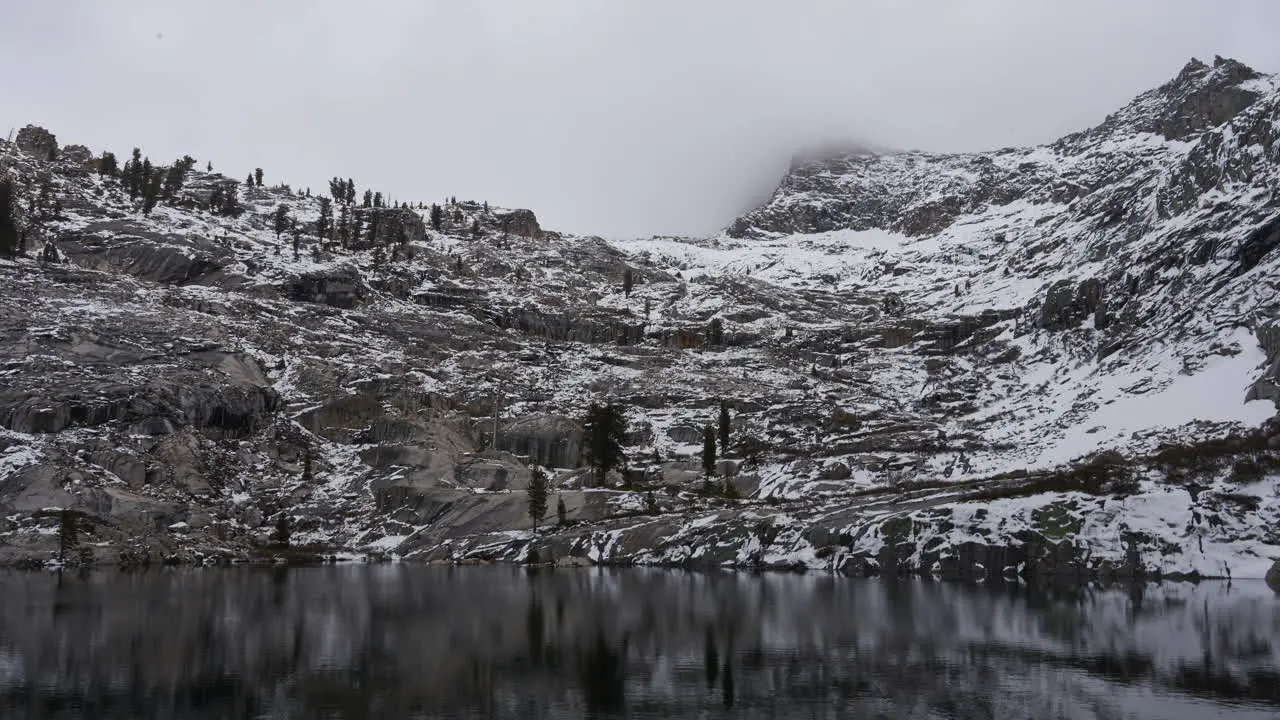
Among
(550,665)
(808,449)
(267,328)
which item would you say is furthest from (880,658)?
(267,328)

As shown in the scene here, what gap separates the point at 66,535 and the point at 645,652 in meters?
88.4

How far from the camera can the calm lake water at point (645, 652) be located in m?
37.8

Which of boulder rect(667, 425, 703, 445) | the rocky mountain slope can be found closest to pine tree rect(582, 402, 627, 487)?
the rocky mountain slope

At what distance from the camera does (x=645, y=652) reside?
50.6 metres

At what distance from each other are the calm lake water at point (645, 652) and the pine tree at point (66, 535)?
27.3 meters

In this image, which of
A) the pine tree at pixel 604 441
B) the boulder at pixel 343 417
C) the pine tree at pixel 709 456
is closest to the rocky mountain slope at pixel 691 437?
the boulder at pixel 343 417

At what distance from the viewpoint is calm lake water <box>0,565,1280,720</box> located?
37.8 metres

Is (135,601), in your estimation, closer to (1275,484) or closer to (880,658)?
(880,658)

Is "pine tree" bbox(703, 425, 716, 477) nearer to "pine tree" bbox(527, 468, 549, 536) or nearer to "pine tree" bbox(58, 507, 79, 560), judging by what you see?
"pine tree" bbox(527, 468, 549, 536)

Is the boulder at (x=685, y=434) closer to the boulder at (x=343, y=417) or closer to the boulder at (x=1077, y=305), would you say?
the boulder at (x=343, y=417)

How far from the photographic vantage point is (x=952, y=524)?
318 feet

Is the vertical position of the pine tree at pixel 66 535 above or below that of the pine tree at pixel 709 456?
below

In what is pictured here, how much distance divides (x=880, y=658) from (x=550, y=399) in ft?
444

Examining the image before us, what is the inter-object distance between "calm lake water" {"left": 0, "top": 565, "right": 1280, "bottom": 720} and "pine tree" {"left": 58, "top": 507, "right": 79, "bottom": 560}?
2728cm
